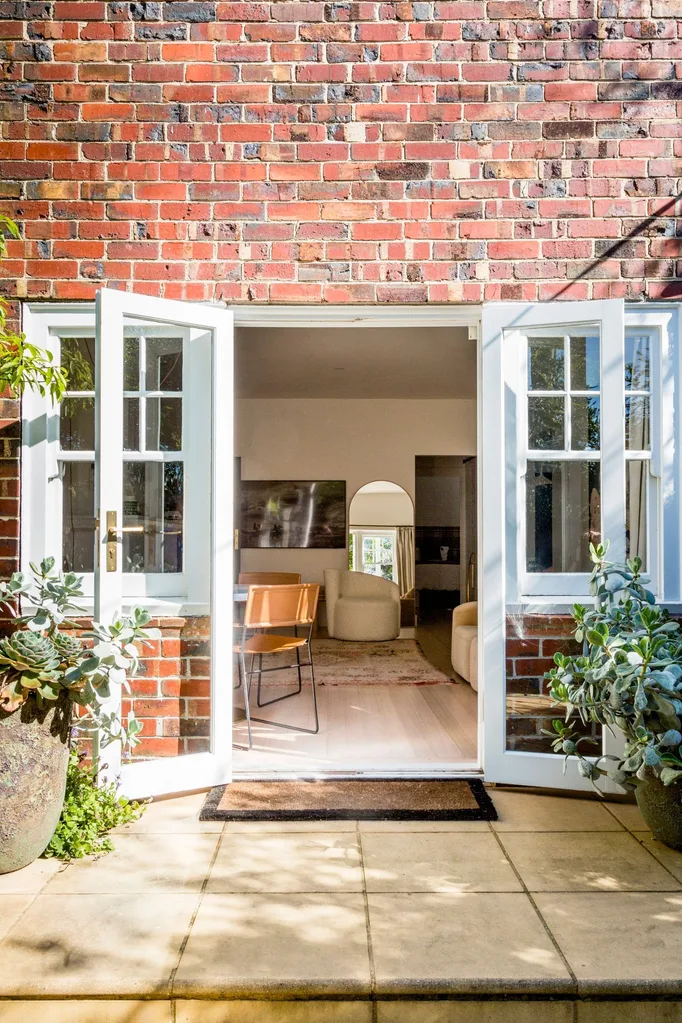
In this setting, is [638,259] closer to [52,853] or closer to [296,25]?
[296,25]

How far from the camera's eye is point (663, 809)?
2799 millimetres

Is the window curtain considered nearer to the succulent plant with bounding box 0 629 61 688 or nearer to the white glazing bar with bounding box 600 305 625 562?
the white glazing bar with bounding box 600 305 625 562

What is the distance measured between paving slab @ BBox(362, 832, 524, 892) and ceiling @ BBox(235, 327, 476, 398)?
11.8 ft

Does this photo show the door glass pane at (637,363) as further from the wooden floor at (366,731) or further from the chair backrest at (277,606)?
the chair backrest at (277,606)

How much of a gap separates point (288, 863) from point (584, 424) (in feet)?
7.18

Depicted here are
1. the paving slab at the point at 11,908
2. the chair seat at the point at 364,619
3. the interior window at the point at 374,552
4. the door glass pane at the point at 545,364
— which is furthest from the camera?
the interior window at the point at 374,552

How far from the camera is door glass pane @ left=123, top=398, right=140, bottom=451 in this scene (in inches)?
125

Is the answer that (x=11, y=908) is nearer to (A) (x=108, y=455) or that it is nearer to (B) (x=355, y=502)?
(A) (x=108, y=455)

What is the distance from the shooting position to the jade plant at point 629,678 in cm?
267

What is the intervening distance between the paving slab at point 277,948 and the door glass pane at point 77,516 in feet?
5.53

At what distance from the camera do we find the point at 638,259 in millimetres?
3441

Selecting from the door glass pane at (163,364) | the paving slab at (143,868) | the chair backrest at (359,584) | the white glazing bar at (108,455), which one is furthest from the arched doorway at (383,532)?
the paving slab at (143,868)

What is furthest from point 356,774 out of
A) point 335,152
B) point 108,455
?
point 335,152

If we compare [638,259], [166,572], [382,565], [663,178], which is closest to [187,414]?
[166,572]
